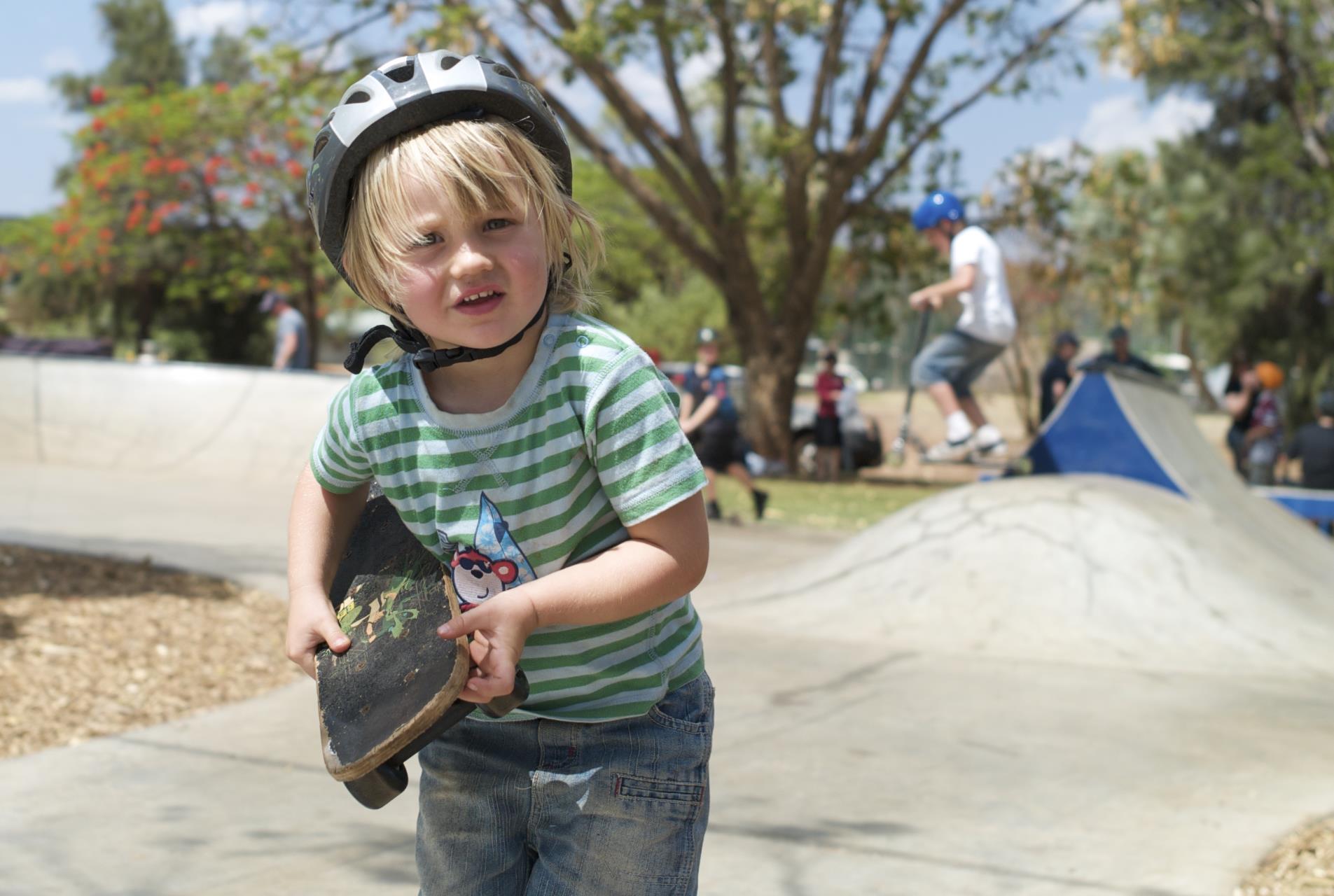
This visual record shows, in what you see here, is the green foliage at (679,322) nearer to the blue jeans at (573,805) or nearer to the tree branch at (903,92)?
the tree branch at (903,92)

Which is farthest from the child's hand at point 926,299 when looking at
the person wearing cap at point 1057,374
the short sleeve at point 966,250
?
the person wearing cap at point 1057,374

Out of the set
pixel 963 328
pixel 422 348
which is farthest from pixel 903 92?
pixel 422 348

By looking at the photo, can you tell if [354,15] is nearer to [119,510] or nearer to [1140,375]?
[119,510]

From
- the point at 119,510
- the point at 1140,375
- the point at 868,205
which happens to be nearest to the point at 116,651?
the point at 119,510

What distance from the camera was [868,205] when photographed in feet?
60.6

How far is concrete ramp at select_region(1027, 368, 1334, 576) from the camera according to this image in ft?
26.1

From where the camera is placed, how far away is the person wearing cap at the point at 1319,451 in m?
12.3

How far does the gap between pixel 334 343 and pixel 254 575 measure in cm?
5147

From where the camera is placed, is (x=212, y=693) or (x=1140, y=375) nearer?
(x=212, y=693)

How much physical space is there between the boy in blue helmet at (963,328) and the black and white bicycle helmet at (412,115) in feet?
20.2

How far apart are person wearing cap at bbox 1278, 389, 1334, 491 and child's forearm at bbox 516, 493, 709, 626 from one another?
39.6ft

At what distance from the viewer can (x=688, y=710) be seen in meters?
1.91

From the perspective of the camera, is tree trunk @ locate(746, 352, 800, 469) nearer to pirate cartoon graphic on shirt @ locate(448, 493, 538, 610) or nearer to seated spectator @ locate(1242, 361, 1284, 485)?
seated spectator @ locate(1242, 361, 1284, 485)

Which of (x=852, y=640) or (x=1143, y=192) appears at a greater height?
(x=1143, y=192)
